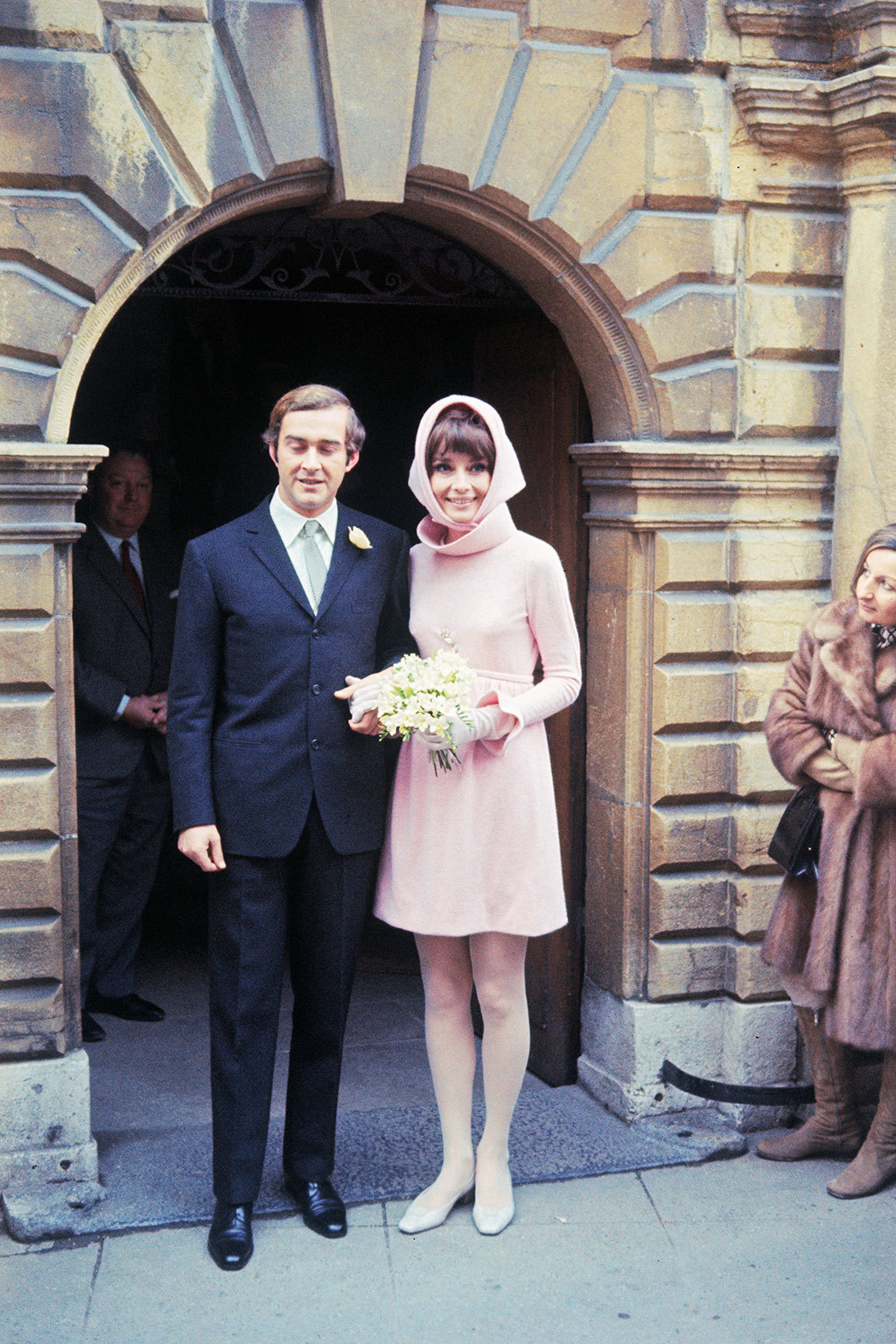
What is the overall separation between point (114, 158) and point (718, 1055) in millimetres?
3354

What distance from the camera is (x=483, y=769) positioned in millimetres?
Answer: 3891

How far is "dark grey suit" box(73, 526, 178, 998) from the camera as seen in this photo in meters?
5.47

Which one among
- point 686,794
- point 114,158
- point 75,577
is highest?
point 114,158

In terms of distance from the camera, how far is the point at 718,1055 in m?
4.95

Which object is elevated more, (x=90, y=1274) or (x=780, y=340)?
(x=780, y=340)

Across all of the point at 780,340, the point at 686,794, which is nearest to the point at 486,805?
the point at 686,794

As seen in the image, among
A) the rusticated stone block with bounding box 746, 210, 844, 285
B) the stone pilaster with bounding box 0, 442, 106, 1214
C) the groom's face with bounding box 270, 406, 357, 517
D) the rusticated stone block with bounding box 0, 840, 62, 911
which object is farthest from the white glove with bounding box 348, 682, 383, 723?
the rusticated stone block with bounding box 746, 210, 844, 285

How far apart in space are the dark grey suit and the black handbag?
7.95 ft

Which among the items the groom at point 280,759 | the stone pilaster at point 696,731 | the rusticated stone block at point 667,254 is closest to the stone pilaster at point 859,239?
the stone pilaster at point 696,731

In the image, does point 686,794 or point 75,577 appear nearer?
point 686,794

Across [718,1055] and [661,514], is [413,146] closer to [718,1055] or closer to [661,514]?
[661,514]

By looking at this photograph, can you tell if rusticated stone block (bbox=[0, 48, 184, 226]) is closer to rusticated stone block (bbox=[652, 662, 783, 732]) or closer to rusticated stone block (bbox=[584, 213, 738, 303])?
rusticated stone block (bbox=[584, 213, 738, 303])

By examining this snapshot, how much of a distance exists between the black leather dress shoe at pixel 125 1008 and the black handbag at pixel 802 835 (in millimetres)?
2740

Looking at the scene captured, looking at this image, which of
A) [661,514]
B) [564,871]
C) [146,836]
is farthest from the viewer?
[146,836]
